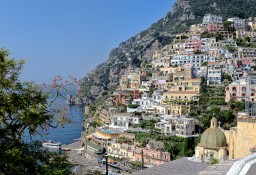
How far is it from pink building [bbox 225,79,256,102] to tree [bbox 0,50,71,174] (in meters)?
44.5

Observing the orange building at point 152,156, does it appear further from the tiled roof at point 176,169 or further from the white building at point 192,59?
the white building at point 192,59

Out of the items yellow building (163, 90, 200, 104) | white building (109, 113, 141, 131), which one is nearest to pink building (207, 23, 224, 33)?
yellow building (163, 90, 200, 104)

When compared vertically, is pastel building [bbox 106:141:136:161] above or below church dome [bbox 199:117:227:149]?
below

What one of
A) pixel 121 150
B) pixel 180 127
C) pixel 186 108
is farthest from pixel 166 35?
pixel 121 150

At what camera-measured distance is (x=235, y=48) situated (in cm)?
7038

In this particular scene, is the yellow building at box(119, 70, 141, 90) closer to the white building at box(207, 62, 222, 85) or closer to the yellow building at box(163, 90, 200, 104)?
the yellow building at box(163, 90, 200, 104)

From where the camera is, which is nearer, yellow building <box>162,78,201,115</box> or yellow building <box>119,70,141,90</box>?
yellow building <box>162,78,201,115</box>

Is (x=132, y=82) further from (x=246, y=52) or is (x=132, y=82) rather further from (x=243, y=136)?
(x=243, y=136)

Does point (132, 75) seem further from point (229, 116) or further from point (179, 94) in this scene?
point (229, 116)

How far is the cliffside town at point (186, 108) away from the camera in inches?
1236

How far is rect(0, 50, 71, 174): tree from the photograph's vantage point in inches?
330

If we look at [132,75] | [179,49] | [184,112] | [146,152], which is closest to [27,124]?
[146,152]

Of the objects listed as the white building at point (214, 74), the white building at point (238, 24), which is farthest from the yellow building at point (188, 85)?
the white building at point (238, 24)

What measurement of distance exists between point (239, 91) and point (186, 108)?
7.71 metres
